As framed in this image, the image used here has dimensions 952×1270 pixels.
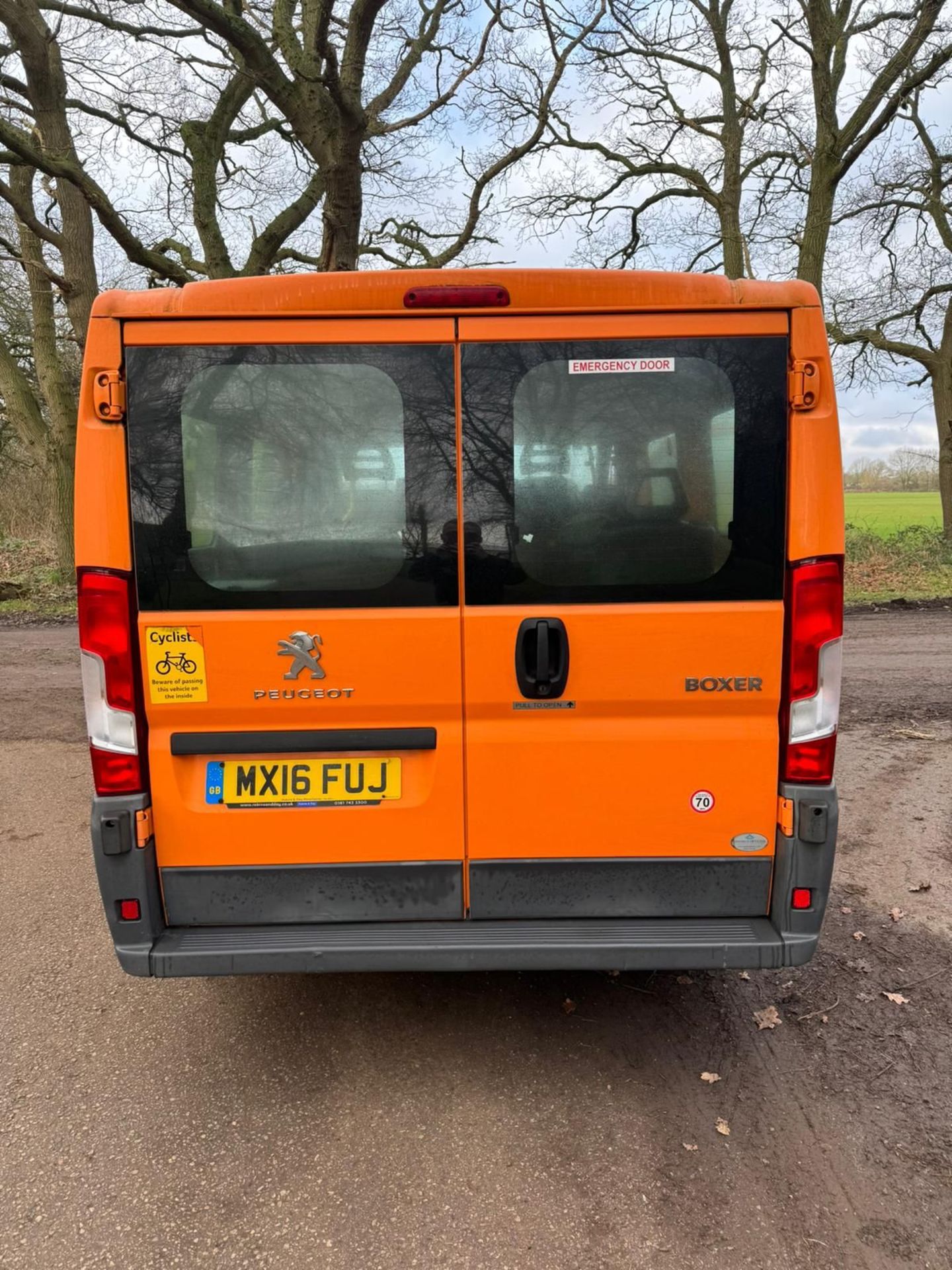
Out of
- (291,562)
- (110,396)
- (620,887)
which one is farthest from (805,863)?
(110,396)

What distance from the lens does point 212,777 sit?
8.93 ft

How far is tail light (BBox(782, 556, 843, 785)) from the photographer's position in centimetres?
262

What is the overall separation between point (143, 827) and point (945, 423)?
19.3 metres

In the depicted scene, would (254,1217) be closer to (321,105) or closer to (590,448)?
(590,448)

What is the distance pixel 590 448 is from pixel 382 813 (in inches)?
52.9

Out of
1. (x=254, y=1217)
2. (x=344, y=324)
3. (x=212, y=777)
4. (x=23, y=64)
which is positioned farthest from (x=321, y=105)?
(x=254, y=1217)

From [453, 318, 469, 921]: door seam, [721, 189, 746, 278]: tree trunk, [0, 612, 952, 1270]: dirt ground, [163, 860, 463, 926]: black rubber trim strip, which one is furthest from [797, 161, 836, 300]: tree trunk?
[163, 860, 463, 926]: black rubber trim strip

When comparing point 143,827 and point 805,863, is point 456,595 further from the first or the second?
point 805,863

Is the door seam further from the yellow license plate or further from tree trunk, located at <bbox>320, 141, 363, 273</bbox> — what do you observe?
tree trunk, located at <bbox>320, 141, 363, 273</bbox>

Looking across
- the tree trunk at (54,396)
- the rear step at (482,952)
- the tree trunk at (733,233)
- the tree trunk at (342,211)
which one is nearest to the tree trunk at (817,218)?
the tree trunk at (733,233)

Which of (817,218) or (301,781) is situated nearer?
(301,781)

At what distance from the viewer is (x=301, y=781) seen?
2.72m

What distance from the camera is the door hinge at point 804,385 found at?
2562mm

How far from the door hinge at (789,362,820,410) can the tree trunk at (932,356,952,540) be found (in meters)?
16.7
